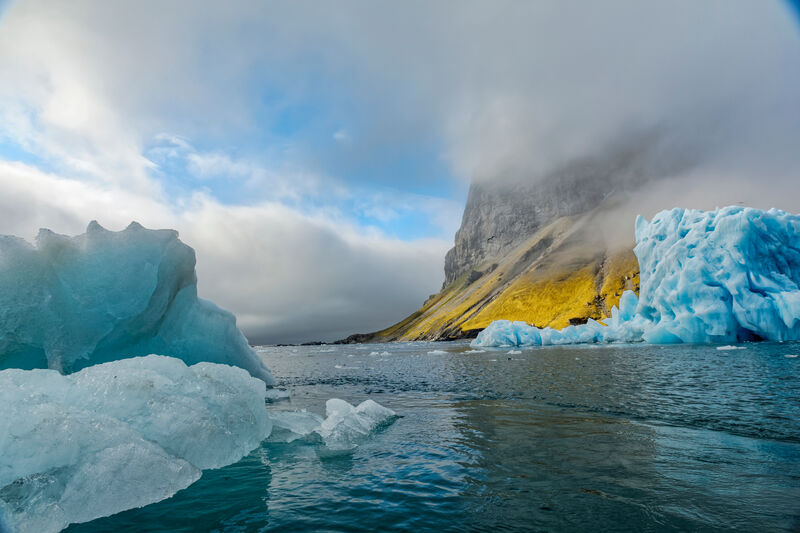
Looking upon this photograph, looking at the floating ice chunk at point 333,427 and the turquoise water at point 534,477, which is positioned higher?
the floating ice chunk at point 333,427

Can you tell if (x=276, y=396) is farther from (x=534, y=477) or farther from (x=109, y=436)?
(x=534, y=477)

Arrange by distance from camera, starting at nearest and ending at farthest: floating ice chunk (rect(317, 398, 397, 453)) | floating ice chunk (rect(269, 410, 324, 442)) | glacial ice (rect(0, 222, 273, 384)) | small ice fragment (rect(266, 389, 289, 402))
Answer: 1. floating ice chunk (rect(317, 398, 397, 453))
2. floating ice chunk (rect(269, 410, 324, 442))
3. glacial ice (rect(0, 222, 273, 384))
4. small ice fragment (rect(266, 389, 289, 402))

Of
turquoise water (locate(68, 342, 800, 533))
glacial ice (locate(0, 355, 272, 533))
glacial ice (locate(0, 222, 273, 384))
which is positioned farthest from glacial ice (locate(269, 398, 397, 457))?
glacial ice (locate(0, 222, 273, 384))

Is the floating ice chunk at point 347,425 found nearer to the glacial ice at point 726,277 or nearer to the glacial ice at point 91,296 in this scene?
the glacial ice at point 91,296

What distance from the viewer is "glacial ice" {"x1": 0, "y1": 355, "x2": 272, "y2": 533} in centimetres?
621

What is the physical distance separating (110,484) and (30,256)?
11003 mm

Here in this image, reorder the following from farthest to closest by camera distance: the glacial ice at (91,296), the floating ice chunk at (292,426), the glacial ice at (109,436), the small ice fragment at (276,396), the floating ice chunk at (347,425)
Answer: the small ice fragment at (276,396) < the glacial ice at (91,296) < the floating ice chunk at (292,426) < the floating ice chunk at (347,425) < the glacial ice at (109,436)

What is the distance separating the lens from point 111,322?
599 inches

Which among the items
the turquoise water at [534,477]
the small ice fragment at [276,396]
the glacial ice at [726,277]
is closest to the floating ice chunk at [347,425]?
the turquoise water at [534,477]

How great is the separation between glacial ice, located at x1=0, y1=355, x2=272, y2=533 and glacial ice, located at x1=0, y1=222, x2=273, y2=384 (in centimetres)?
619

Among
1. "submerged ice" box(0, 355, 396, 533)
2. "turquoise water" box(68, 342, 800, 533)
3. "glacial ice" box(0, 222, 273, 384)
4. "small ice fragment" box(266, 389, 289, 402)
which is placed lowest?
"turquoise water" box(68, 342, 800, 533)

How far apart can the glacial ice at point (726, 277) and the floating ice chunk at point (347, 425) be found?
55.0m

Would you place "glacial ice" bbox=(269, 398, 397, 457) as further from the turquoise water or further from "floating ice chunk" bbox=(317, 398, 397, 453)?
the turquoise water

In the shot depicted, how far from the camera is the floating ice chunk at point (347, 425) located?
11328 mm
